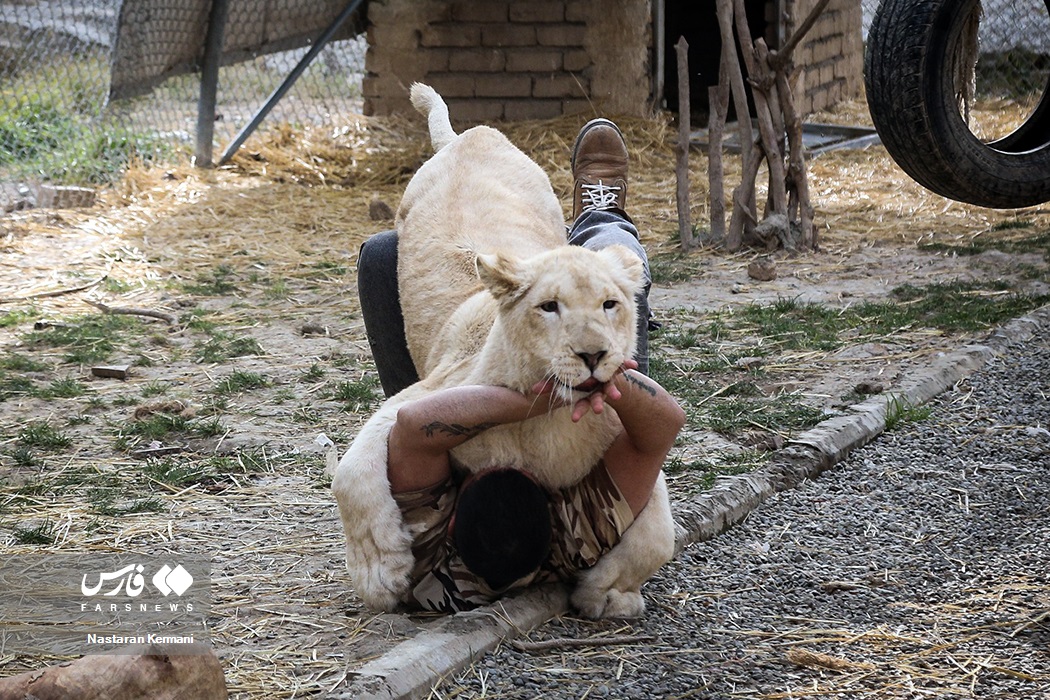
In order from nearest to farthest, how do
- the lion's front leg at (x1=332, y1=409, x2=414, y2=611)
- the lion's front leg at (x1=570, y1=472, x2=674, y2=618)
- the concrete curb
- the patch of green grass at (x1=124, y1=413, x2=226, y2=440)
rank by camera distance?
the concrete curb → the lion's front leg at (x1=332, y1=409, x2=414, y2=611) → the lion's front leg at (x1=570, y1=472, x2=674, y2=618) → the patch of green grass at (x1=124, y1=413, x2=226, y2=440)

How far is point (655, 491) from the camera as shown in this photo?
11.6ft

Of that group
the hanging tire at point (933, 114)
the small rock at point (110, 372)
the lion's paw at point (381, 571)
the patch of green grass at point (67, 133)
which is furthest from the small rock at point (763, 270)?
the patch of green grass at point (67, 133)

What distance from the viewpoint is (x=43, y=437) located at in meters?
4.96

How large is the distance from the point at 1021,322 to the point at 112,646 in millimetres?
4870

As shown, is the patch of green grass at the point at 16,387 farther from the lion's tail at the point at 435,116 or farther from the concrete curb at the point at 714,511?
the concrete curb at the point at 714,511

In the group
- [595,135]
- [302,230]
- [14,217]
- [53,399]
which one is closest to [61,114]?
[14,217]

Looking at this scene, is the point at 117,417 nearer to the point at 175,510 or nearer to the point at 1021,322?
the point at 175,510

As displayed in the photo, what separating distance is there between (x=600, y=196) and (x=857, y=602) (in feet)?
7.74

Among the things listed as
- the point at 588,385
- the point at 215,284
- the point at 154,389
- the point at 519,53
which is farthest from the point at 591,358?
the point at 519,53

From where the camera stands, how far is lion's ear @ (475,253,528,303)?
Answer: 3156mm

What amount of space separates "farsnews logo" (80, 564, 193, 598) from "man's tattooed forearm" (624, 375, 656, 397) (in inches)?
55.2

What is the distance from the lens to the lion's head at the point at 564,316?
3.03 meters

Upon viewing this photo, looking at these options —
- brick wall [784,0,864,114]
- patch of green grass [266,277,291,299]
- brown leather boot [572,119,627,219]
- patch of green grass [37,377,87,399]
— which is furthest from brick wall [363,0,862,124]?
patch of green grass [37,377,87,399]

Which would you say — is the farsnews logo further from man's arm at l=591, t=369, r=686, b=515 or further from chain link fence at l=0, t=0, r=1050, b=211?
chain link fence at l=0, t=0, r=1050, b=211
